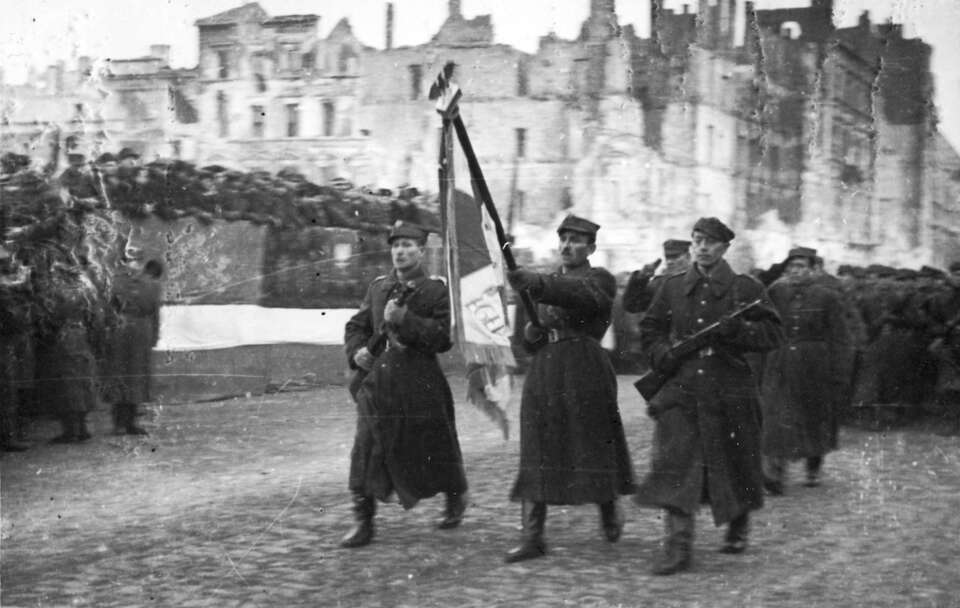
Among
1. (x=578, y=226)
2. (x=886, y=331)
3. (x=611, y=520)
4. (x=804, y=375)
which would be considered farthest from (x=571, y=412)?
(x=804, y=375)

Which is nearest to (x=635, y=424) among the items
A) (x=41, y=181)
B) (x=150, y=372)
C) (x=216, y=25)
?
(x=150, y=372)

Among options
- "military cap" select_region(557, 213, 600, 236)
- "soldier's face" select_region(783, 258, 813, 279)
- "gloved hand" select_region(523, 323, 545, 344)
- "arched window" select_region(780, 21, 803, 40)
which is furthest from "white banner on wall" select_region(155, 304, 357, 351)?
"arched window" select_region(780, 21, 803, 40)

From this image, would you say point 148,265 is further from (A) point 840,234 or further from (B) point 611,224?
(A) point 840,234

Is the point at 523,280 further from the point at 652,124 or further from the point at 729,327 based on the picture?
the point at 652,124

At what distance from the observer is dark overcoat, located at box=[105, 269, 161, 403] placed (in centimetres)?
737

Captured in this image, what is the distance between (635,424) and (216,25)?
3291 millimetres

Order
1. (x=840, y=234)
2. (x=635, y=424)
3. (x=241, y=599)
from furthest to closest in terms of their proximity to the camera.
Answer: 1. (x=635, y=424)
2. (x=840, y=234)
3. (x=241, y=599)

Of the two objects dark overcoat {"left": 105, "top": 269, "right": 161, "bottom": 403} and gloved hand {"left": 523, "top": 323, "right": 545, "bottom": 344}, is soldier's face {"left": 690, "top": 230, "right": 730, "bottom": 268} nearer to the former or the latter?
gloved hand {"left": 523, "top": 323, "right": 545, "bottom": 344}

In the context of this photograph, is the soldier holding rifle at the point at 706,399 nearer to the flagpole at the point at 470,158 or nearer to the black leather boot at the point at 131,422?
the flagpole at the point at 470,158

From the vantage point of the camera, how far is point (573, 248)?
241 inches

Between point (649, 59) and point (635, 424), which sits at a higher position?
point (649, 59)

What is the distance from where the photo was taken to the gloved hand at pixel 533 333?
6.21 metres

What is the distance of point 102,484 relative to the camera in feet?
24.0

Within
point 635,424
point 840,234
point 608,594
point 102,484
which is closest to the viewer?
point 608,594
